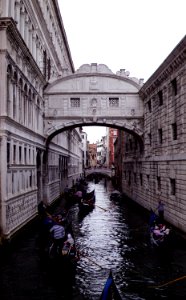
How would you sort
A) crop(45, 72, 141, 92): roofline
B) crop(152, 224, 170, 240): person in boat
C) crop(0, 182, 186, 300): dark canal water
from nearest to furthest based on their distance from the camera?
1. crop(0, 182, 186, 300): dark canal water
2. crop(152, 224, 170, 240): person in boat
3. crop(45, 72, 141, 92): roofline

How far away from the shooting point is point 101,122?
21516 mm

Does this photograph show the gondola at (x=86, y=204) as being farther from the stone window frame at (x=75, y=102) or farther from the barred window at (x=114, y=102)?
the barred window at (x=114, y=102)

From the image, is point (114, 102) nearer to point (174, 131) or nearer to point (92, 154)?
point (174, 131)

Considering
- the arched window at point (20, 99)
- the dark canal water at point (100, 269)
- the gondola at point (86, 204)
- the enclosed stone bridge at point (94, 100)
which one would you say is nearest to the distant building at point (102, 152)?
the gondola at point (86, 204)

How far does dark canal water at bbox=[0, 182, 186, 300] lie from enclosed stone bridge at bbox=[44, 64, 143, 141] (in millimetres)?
7718

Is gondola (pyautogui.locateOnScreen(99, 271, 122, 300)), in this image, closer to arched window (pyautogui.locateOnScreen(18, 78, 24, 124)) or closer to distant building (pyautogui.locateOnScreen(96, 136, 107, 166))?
arched window (pyautogui.locateOnScreen(18, 78, 24, 124))

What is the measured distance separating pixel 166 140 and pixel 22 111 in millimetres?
6601

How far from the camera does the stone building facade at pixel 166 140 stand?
1398 centimetres

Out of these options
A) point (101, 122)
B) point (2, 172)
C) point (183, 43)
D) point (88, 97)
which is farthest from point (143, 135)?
point (2, 172)

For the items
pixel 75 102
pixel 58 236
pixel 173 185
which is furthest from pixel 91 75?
pixel 58 236

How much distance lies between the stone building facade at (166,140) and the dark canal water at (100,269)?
1792 millimetres

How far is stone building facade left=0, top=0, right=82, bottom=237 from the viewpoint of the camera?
12258mm

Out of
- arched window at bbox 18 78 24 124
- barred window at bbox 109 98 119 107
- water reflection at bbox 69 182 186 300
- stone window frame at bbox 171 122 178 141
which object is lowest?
water reflection at bbox 69 182 186 300

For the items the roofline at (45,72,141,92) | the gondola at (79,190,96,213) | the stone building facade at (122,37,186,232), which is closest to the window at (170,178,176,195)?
the stone building facade at (122,37,186,232)
